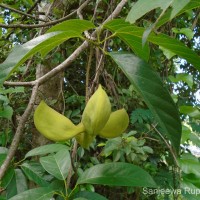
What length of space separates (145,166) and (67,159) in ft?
2.58

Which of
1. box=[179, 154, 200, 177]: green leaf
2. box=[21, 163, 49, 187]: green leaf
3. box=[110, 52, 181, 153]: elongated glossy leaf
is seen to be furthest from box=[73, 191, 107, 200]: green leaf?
box=[179, 154, 200, 177]: green leaf

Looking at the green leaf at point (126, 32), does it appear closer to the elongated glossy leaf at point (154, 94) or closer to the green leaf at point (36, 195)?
the elongated glossy leaf at point (154, 94)

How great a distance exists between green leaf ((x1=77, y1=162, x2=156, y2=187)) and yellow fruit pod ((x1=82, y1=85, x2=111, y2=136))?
0.15 m

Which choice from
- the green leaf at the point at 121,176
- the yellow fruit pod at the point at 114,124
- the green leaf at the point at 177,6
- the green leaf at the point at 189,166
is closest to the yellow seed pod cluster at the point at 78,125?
the yellow fruit pod at the point at 114,124

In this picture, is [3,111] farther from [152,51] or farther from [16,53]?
[152,51]

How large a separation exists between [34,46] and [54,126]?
143 mm

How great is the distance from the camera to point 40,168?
89 cm

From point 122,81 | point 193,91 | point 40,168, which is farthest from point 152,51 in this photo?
point 40,168

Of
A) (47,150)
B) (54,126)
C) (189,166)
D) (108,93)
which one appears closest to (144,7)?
(54,126)

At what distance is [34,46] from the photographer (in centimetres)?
55

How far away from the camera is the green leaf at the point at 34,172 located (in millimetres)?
843

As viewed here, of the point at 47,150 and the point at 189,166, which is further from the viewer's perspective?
the point at 189,166

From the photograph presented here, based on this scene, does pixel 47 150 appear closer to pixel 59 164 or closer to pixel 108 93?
pixel 59 164

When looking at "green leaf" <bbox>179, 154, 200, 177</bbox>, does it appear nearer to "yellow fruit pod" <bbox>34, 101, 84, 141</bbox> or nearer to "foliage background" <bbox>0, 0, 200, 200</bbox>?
"foliage background" <bbox>0, 0, 200, 200</bbox>
